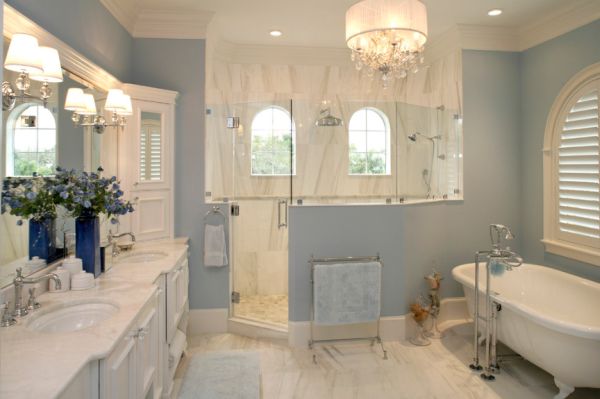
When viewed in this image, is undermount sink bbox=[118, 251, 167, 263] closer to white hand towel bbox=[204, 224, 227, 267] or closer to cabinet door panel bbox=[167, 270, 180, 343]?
cabinet door panel bbox=[167, 270, 180, 343]

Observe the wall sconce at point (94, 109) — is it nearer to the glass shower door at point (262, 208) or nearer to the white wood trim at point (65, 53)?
the white wood trim at point (65, 53)

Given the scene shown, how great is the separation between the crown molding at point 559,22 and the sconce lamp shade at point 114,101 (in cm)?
378

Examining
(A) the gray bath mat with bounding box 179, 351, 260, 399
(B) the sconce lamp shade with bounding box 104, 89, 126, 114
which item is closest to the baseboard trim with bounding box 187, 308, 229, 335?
(A) the gray bath mat with bounding box 179, 351, 260, 399

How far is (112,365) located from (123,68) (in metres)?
2.81

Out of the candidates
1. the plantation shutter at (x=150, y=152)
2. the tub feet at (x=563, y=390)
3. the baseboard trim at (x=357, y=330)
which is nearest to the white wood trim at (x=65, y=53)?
the plantation shutter at (x=150, y=152)

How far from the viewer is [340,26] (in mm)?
4121

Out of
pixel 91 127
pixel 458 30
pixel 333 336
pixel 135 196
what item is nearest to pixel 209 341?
pixel 333 336

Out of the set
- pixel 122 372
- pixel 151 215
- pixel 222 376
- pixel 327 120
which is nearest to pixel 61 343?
pixel 122 372

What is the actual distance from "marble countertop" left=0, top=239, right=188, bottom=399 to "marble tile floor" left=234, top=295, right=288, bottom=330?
5.80ft

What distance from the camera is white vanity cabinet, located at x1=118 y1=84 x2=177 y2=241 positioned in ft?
11.3

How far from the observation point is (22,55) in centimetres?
181

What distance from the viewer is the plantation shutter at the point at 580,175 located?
→ 10.9 feet

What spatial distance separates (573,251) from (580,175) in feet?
2.18

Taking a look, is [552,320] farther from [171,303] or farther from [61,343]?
[61,343]
